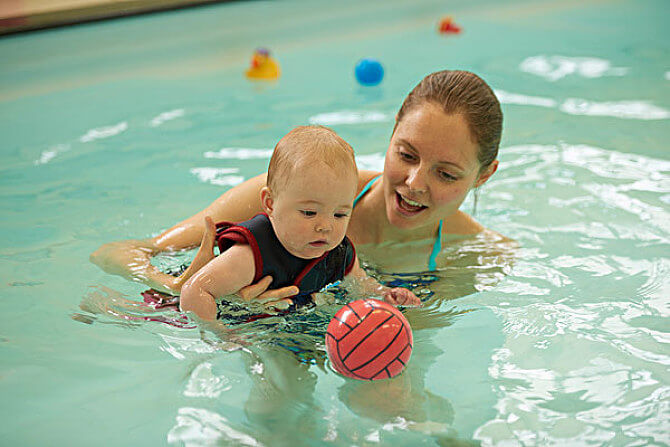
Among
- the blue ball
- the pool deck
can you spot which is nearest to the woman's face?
the blue ball

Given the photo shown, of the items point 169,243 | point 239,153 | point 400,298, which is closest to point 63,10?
point 239,153

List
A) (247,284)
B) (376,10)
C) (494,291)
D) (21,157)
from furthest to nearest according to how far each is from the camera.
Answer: (376,10)
(21,157)
(494,291)
(247,284)

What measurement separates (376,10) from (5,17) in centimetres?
405

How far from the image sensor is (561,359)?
9.00 feet

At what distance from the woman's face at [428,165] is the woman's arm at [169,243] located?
0.57 meters

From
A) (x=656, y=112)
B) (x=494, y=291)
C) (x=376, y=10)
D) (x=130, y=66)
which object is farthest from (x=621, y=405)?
(x=376, y=10)

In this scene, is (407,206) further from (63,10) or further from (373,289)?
(63,10)

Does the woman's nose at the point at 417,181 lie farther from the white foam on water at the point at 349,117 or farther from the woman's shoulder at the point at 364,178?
the white foam on water at the point at 349,117

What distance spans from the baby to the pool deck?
4701 mm

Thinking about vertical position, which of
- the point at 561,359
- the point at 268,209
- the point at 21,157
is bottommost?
the point at 561,359

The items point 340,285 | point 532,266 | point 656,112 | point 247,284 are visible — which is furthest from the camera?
point 656,112

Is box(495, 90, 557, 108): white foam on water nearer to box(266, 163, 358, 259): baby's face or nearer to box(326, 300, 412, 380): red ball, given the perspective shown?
box(266, 163, 358, 259): baby's face

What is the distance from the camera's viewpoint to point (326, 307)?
2.65 m

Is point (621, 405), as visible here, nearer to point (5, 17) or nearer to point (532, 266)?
point (532, 266)
